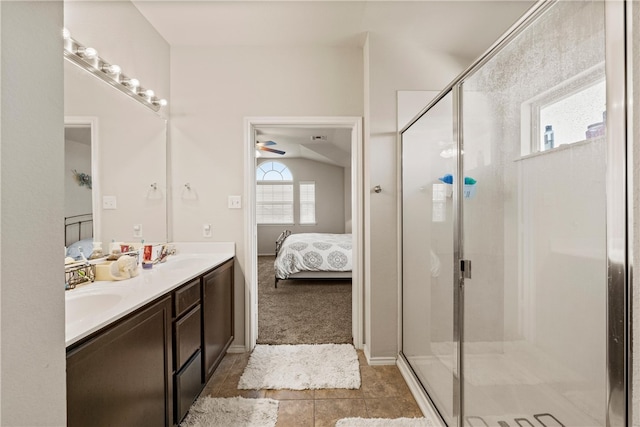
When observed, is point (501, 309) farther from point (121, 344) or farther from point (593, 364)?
point (121, 344)

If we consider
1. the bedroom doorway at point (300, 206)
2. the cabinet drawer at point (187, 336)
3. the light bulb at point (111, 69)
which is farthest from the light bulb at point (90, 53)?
the cabinet drawer at point (187, 336)

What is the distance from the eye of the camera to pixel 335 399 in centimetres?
182

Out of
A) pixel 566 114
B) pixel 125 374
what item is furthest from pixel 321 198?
pixel 566 114

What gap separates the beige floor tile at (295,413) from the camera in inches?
63.7

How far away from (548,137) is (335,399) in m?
1.81

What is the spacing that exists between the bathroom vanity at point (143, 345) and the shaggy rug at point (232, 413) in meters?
0.13

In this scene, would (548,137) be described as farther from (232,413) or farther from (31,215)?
(232,413)

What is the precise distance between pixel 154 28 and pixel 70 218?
165cm

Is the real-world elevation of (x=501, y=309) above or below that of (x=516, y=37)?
below

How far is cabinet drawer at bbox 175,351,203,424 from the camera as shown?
146cm

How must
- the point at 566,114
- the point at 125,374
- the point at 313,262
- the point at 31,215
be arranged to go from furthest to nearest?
the point at 313,262
the point at 125,374
the point at 566,114
the point at 31,215

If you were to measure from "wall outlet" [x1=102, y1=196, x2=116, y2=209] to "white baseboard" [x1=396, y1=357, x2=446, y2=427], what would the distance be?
2.27 meters

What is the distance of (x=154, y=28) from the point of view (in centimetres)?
221

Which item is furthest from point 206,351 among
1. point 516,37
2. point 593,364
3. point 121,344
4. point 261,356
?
point 516,37
